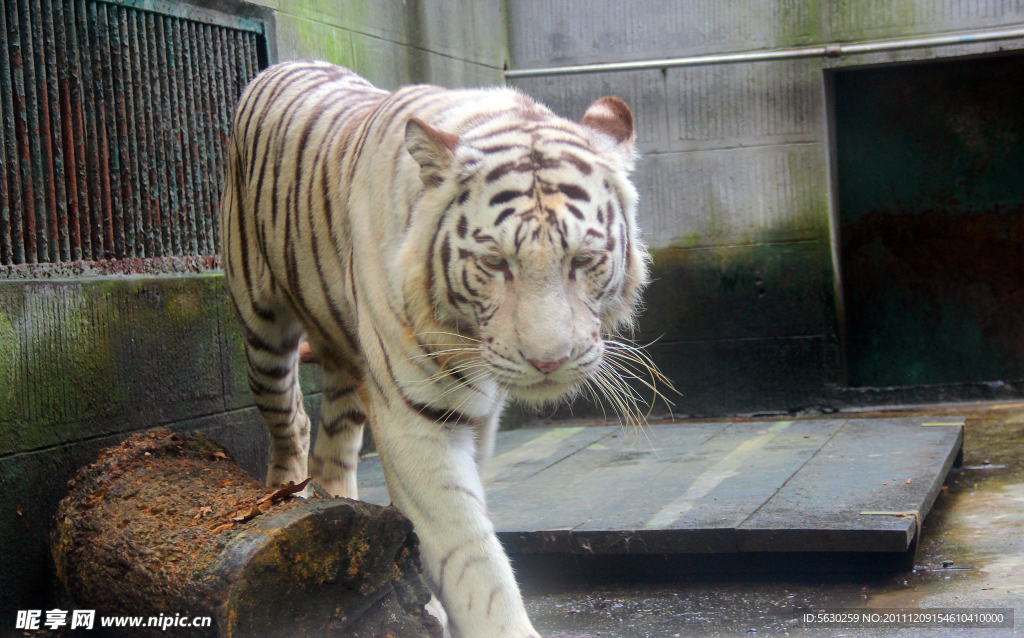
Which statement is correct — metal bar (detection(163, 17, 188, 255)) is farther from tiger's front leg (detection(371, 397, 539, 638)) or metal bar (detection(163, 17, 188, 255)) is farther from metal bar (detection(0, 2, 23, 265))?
tiger's front leg (detection(371, 397, 539, 638))

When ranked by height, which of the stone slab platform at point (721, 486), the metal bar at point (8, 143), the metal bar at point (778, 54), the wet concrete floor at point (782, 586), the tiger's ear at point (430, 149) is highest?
the metal bar at point (778, 54)

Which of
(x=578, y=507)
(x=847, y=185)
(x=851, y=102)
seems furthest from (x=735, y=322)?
(x=578, y=507)

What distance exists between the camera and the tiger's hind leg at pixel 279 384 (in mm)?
3322

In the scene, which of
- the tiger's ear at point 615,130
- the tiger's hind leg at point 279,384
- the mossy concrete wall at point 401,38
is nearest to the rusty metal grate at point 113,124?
the mossy concrete wall at point 401,38

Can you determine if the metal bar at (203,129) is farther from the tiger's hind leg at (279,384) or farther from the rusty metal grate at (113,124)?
the tiger's hind leg at (279,384)

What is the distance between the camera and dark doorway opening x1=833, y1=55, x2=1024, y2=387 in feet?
20.5

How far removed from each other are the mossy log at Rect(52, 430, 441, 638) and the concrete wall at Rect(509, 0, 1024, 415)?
13.4 feet

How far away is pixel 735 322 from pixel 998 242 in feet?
6.14

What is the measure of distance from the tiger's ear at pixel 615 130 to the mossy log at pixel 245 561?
104cm

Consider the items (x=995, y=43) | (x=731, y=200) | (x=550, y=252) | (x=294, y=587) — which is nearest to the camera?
(x=550, y=252)

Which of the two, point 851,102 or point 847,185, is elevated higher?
point 851,102

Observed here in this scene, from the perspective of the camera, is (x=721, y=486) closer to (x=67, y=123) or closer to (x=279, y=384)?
(x=279, y=384)

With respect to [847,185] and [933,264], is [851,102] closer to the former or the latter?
[847,185]

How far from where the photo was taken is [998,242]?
628 centimetres
